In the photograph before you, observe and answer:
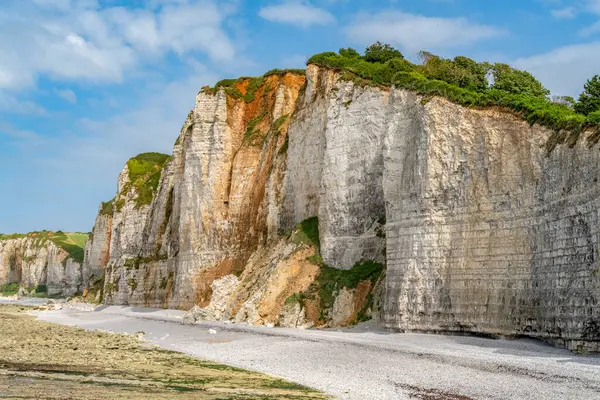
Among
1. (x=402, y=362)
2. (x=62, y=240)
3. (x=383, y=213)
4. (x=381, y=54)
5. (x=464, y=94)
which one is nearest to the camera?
(x=402, y=362)

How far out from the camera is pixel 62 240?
121 m

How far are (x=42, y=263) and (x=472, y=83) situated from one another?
97.9 metres

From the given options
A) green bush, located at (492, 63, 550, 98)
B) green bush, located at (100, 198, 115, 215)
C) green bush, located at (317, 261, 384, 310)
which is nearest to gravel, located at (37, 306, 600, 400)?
green bush, located at (317, 261, 384, 310)

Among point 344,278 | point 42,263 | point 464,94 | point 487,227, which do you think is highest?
point 464,94

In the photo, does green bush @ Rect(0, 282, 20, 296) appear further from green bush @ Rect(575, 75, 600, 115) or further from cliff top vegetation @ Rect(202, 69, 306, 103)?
green bush @ Rect(575, 75, 600, 115)

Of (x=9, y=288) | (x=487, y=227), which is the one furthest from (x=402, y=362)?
(x=9, y=288)

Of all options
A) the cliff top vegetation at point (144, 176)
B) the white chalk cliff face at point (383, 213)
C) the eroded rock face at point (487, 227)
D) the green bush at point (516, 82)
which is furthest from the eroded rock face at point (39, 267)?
the eroded rock face at point (487, 227)

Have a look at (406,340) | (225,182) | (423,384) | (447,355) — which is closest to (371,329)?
(406,340)

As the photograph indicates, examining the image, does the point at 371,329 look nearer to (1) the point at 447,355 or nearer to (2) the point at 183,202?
(1) the point at 447,355

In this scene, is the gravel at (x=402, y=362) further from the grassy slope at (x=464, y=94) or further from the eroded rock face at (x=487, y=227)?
the grassy slope at (x=464, y=94)

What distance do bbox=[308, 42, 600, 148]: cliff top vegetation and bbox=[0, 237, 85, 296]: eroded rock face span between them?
229 feet

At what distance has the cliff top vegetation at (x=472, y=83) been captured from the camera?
24781 millimetres

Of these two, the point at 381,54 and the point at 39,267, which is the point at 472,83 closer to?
the point at 381,54

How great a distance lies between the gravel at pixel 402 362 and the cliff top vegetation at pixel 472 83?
7.33 meters
